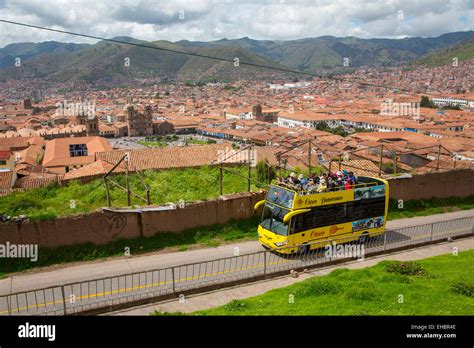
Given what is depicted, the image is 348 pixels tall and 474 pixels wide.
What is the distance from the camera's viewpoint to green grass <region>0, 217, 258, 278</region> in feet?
45.0

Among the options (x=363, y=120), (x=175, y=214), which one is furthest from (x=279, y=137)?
(x=175, y=214)

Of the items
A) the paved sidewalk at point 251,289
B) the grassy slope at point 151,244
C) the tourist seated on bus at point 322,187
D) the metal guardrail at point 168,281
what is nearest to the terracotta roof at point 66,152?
the grassy slope at point 151,244

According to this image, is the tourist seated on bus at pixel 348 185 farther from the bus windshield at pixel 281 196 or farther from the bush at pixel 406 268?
the bush at pixel 406 268

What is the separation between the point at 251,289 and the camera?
491 inches

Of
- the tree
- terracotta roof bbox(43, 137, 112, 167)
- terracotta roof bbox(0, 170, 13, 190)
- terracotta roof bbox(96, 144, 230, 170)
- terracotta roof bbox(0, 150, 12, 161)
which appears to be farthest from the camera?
terracotta roof bbox(43, 137, 112, 167)

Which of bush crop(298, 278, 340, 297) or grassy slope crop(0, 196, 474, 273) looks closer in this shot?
bush crop(298, 278, 340, 297)

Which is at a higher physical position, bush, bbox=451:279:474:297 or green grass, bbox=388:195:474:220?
bush, bbox=451:279:474:297

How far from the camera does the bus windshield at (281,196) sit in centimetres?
1390

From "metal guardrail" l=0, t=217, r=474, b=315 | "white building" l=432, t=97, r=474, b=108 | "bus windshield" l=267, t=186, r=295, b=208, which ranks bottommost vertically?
"metal guardrail" l=0, t=217, r=474, b=315

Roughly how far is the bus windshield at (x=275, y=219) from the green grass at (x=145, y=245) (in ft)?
6.63

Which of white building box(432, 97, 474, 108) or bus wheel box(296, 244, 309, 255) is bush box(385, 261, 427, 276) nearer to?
bus wheel box(296, 244, 309, 255)
